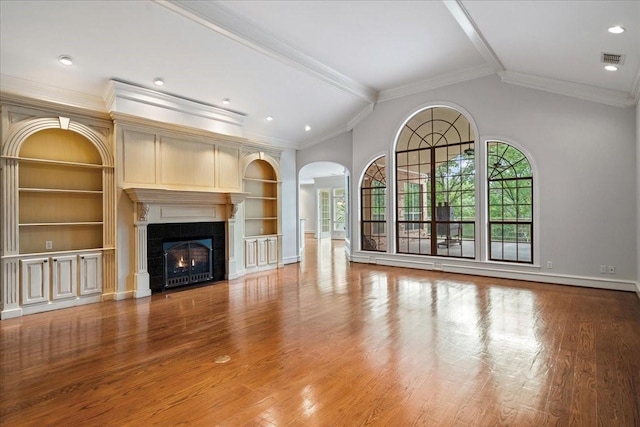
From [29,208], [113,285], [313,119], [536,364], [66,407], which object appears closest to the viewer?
[66,407]

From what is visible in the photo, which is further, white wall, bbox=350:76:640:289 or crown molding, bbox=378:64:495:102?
crown molding, bbox=378:64:495:102

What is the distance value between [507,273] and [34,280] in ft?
24.8

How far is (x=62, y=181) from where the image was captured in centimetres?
507

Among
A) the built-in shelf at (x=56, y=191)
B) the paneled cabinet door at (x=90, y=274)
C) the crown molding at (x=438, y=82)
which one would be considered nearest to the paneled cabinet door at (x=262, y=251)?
the paneled cabinet door at (x=90, y=274)

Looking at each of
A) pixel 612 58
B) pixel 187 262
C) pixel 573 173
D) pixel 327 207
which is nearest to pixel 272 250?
pixel 187 262

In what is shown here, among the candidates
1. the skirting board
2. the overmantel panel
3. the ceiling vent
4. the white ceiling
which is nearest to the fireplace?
the overmantel panel

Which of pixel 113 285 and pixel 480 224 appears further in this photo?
pixel 480 224

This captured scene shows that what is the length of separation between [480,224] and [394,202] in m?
1.93

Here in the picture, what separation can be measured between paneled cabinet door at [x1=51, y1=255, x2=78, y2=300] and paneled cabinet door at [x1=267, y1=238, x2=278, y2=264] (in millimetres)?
3768

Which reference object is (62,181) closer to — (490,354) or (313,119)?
(313,119)

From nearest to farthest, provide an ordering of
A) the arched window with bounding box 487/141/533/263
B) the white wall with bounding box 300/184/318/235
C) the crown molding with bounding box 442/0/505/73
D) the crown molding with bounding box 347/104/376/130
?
the crown molding with bounding box 442/0/505/73 < the arched window with bounding box 487/141/533/263 < the crown molding with bounding box 347/104/376/130 < the white wall with bounding box 300/184/318/235

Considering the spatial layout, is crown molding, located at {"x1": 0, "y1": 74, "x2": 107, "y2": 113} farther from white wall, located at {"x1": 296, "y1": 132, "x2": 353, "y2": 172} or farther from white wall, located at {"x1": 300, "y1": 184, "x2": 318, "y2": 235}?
white wall, located at {"x1": 300, "y1": 184, "x2": 318, "y2": 235}

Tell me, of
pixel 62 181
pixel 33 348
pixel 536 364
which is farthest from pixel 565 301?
pixel 62 181

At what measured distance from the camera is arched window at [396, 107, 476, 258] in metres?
7.13
